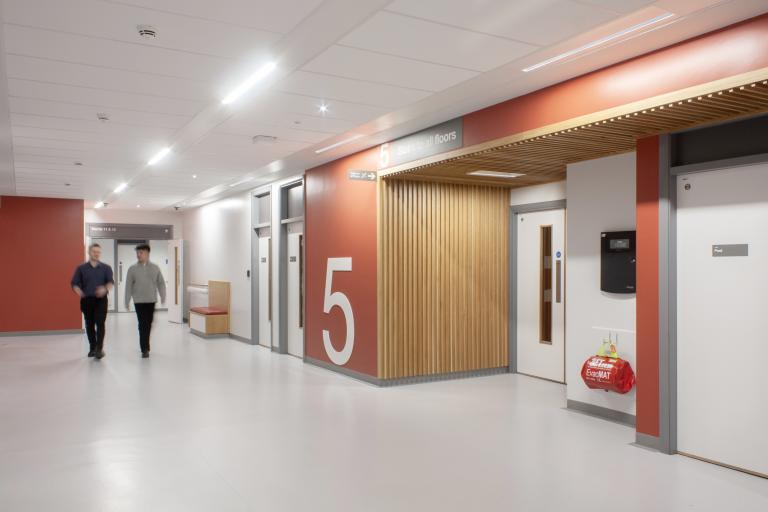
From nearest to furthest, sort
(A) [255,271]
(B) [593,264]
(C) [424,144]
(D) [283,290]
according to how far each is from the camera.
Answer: (B) [593,264], (C) [424,144], (D) [283,290], (A) [255,271]

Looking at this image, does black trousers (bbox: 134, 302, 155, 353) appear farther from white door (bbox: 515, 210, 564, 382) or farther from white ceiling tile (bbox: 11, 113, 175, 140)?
white door (bbox: 515, 210, 564, 382)

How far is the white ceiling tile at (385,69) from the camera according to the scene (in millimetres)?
4277

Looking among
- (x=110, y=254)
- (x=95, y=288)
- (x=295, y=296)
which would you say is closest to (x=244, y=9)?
(x=295, y=296)

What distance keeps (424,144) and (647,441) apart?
3720 millimetres

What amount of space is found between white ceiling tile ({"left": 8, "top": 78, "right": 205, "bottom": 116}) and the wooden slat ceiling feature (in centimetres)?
259

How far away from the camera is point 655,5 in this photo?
350 centimetres

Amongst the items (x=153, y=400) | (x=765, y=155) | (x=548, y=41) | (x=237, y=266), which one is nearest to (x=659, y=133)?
(x=765, y=155)

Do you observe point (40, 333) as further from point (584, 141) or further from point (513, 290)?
point (584, 141)

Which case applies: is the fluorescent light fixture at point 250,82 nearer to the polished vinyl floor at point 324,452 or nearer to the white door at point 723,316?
the polished vinyl floor at point 324,452

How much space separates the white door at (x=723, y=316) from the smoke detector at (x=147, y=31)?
161 inches

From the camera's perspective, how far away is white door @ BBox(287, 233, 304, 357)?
32.1ft

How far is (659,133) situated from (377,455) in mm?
3455

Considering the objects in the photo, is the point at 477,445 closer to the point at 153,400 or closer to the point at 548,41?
the point at 548,41

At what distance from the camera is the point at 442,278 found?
7824 mm
